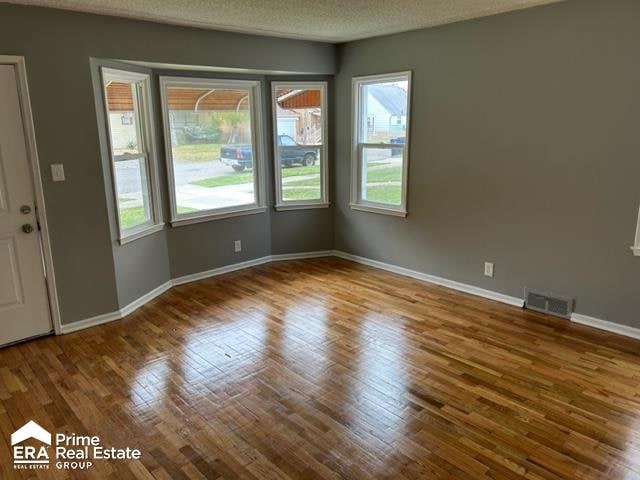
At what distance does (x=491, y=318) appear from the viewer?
3836 millimetres

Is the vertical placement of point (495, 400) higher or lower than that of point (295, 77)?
lower

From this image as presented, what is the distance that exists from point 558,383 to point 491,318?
1.00 meters

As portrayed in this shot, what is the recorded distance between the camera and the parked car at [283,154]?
497 centimetres

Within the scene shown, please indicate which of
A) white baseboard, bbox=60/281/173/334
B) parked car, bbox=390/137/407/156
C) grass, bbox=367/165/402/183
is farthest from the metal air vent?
white baseboard, bbox=60/281/173/334

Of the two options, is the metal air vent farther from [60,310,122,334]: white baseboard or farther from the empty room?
[60,310,122,334]: white baseboard

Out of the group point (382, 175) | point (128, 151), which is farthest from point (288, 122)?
point (128, 151)

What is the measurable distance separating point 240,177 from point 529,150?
2.93 meters

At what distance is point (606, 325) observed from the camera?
356cm

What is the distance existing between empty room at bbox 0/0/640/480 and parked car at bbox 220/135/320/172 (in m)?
0.02

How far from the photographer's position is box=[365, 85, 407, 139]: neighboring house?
4676 millimetres

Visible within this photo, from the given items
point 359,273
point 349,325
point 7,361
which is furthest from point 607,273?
point 7,361

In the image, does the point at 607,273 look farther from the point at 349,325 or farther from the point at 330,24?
the point at 330,24

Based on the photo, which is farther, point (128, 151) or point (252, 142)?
point (252, 142)

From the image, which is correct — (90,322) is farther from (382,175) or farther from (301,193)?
(382,175)
